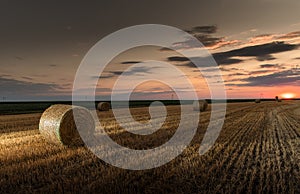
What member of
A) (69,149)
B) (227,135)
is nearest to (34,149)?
(69,149)

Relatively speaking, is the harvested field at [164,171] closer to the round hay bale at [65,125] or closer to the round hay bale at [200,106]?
the round hay bale at [65,125]

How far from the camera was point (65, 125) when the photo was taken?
11180 millimetres

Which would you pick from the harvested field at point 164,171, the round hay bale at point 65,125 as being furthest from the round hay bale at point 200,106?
the harvested field at point 164,171

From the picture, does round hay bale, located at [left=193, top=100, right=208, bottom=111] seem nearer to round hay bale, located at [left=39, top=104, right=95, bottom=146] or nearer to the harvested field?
round hay bale, located at [left=39, top=104, right=95, bottom=146]

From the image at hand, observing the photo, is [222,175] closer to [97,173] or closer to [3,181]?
[97,173]

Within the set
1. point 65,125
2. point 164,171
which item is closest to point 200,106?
point 65,125

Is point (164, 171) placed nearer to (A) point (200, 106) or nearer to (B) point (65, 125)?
(B) point (65, 125)

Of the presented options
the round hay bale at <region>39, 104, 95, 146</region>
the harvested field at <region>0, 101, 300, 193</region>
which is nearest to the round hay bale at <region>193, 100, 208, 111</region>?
the round hay bale at <region>39, 104, 95, 146</region>

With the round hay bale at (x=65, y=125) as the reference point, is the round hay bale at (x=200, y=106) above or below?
above

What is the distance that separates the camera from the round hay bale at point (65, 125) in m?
10.8

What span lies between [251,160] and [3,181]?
5.74 metres

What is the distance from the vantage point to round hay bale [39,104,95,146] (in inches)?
424

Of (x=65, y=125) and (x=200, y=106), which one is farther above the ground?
(x=200, y=106)

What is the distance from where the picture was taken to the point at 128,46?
18.3m
